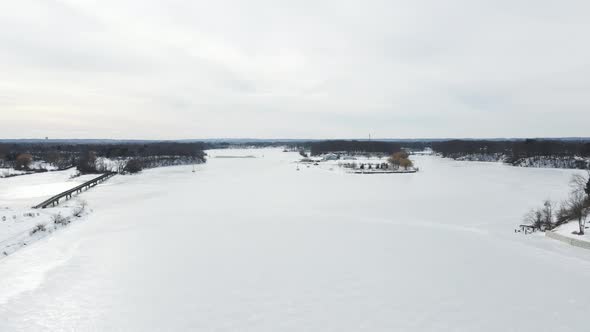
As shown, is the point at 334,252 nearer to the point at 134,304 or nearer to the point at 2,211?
the point at 134,304

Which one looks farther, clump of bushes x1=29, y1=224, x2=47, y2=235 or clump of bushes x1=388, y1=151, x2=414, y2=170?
clump of bushes x1=388, y1=151, x2=414, y2=170

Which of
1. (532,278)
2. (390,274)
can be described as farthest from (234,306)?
(532,278)

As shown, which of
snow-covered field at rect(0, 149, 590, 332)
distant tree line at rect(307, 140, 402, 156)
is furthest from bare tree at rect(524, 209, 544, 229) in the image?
distant tree line at rect(307, 140, 402, 156)

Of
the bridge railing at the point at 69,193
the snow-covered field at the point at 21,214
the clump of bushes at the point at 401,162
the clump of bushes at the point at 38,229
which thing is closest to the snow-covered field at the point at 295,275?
the clump of bushes at the point at 38,229

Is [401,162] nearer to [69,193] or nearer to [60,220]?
[69,193]

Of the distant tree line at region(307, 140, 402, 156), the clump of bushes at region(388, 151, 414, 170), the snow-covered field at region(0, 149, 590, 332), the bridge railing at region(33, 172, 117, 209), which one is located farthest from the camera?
the distant tree line at region(307, 140, 402, 156)

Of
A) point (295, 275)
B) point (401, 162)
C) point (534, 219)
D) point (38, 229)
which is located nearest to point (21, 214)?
point (38, 229)

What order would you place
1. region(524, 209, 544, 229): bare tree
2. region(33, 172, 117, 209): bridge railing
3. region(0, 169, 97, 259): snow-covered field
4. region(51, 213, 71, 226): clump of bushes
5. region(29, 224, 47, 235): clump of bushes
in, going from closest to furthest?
region(0, 169, 97, 259): snow-covered field → region(29, 224, 47, 235): clump of bushes → region(524, 209, 544, 229): bare tree → region(51, 213, 71, 226): clump of bushes → region(33, 172, 117, 209): bridge railing

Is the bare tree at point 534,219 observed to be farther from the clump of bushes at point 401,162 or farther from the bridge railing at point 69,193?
the clump of bushes at point 401,162

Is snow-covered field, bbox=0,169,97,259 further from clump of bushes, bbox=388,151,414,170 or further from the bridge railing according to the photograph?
clump of bushes, bbox=388,151,414,170
